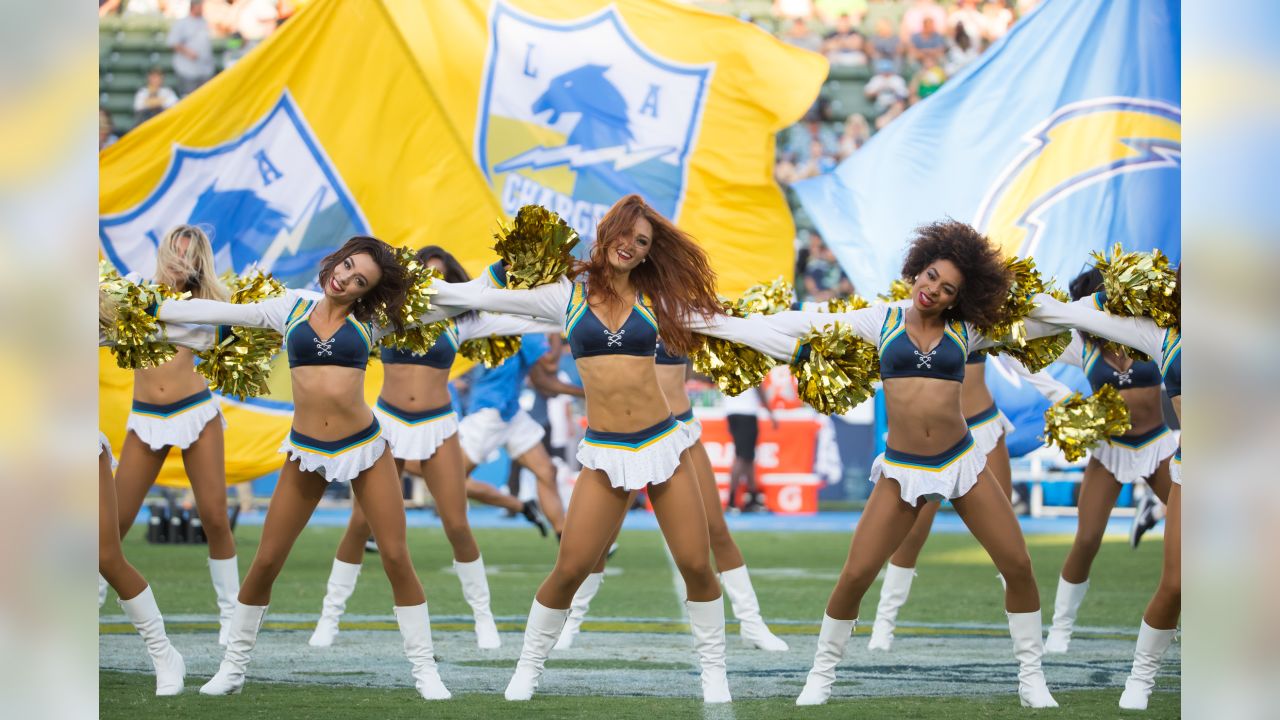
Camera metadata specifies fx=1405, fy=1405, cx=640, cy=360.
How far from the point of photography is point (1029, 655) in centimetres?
525

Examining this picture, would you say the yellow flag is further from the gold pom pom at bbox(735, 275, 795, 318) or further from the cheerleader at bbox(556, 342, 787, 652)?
the gold pom pom at bbox(735, 275, 795, 318)

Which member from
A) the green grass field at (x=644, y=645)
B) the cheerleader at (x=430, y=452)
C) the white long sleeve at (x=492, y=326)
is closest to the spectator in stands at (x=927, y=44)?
the green grass field at (x=644, y=645)

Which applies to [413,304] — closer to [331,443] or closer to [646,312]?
[331,443]

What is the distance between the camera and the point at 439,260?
6879 millimetres

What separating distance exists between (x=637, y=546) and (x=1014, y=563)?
6.97 m

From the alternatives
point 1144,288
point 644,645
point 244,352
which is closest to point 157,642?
point 244,352

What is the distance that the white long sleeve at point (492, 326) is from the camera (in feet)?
21.1

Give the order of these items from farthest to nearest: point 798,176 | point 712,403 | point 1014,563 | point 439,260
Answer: point 798,176, point 712,403, point 439,260, point 1014,563

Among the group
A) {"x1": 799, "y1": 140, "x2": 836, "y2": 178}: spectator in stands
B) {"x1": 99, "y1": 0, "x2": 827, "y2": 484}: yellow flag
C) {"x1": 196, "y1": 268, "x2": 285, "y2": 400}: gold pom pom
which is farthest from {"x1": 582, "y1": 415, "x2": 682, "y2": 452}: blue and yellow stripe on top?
{"x1": 799, "y1": 140, "x2": 836, "y2": 178}: spectator in stands

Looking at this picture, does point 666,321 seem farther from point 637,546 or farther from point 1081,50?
point 637,546

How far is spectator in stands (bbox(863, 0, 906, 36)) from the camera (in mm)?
21234

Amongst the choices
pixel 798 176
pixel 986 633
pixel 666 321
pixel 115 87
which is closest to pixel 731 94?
pixel 986 633

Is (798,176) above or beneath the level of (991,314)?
above

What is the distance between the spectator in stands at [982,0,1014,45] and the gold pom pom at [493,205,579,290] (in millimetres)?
16401
